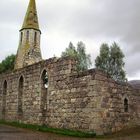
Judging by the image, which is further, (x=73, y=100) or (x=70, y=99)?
(x=70, y=99)

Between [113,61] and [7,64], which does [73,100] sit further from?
[7,64]

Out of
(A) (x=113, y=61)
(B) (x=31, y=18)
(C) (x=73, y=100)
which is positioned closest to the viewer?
(C) (x=73, y=100)

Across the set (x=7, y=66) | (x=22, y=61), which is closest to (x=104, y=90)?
(x=22, y=61)

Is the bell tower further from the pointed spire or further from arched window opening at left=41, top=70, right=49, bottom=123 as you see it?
arched window opening at left=41, top=70, right=49, bottom=123

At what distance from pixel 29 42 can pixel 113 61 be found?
14.8 metres

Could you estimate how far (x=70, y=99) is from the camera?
16.8m

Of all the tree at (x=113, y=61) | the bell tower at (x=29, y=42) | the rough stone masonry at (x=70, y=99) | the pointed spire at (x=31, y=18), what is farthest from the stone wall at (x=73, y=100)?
the tree at (x=113, y=61)

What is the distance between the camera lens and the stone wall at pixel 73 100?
15.5 m

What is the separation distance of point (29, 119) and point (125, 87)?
7.24 meters

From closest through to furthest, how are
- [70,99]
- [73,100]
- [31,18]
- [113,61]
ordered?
[73,100]
[70,99]
[31,18]
[113,61]

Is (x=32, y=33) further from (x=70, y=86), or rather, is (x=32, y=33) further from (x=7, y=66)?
(x=70, y=86)

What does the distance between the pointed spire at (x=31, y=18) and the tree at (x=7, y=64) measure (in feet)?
34.6

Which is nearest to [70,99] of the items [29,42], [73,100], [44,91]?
[73,100]

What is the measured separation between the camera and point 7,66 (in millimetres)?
49969
